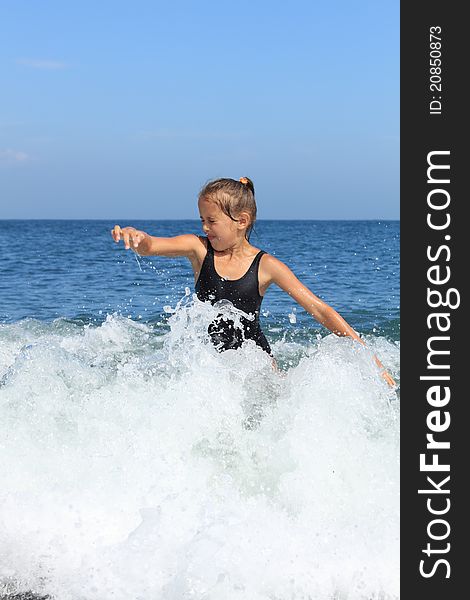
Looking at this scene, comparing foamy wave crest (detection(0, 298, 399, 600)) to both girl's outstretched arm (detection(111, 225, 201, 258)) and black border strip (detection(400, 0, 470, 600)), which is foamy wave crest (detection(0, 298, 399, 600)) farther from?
girl's outstretched arm (detection(111, 225, 201, 258))

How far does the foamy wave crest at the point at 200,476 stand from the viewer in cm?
349

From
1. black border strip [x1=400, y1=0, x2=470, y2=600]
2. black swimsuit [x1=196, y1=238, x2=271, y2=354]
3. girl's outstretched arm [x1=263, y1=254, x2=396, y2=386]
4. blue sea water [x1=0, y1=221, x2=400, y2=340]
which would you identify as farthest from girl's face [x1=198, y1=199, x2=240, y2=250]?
blue sea water [x1=0, y1=221, x2=400, y2=340]

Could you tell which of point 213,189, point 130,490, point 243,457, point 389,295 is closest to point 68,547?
point 130,490

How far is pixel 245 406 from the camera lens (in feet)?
15.1

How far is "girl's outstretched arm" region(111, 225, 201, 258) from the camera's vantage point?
4.32 meters

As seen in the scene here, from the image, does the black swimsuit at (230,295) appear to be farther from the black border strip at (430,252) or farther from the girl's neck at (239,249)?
the black border strip at (430,252)

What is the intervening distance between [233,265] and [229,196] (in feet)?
1.42

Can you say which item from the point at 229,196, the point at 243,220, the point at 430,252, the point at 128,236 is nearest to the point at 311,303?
the point at 243,220

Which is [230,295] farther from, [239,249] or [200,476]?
[200,476]

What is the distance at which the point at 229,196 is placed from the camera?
15.0ft

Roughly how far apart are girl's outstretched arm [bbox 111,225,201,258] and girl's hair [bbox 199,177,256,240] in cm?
26

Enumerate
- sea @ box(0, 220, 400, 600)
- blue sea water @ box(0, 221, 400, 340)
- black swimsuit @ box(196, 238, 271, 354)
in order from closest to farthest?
sea @ box(0, 220, 400, 600), black swimsuit @ box(196, 238, 271, 354), blue sea water @ box(0, 221, 400, 340)

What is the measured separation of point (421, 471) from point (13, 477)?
7.04 ft

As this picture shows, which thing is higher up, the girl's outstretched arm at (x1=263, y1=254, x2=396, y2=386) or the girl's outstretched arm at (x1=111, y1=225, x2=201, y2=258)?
the girl's outstretched arm at (x1=111, y1=225, x2=201, y2=258)
